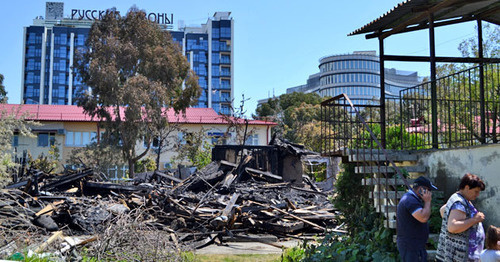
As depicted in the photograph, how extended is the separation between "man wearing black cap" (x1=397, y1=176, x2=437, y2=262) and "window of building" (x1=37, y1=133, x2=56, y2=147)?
37592mm

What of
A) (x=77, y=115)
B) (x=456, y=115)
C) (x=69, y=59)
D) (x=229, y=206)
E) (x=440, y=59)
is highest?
(x=69, y=59)

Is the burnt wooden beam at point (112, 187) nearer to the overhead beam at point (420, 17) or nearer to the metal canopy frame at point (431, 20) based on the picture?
the metal canopy frame at point (431, 20)

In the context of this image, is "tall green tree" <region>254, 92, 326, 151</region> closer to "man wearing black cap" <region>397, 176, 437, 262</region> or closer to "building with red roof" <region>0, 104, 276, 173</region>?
"building with red roof" <region>0, 104, 276, 173</region>

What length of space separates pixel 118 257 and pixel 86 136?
34636 mm

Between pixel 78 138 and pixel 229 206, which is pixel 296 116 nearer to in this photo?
pixel 78 138

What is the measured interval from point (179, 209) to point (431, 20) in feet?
28.0

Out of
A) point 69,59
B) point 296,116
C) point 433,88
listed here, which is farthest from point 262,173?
point 69,59

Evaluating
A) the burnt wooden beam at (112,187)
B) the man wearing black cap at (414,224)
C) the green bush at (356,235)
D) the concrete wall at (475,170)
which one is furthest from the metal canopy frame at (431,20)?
the burnt wooden beam at (112,187)

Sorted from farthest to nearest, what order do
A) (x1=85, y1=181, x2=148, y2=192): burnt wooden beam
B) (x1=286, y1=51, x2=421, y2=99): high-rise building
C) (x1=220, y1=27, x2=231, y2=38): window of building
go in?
(x1=286, y1=51, x2=421, y2=99): high-rise building < (x1=220, y1=27, x2=231, y2=38): window of building < (x1=85, y1=181, x2=148, y2=192): burnt wooden beam

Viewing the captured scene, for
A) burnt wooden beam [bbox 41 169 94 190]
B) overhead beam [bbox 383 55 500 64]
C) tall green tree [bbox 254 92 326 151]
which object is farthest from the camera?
tall green tree [bbox 254 92 326 151]

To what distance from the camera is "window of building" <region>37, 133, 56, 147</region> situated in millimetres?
38719

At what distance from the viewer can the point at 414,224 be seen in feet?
17.9

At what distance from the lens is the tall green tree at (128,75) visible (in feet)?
101

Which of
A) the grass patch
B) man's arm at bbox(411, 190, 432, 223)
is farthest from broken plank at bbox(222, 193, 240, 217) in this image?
man's arm at bbox(411, 190, 432, 223)
